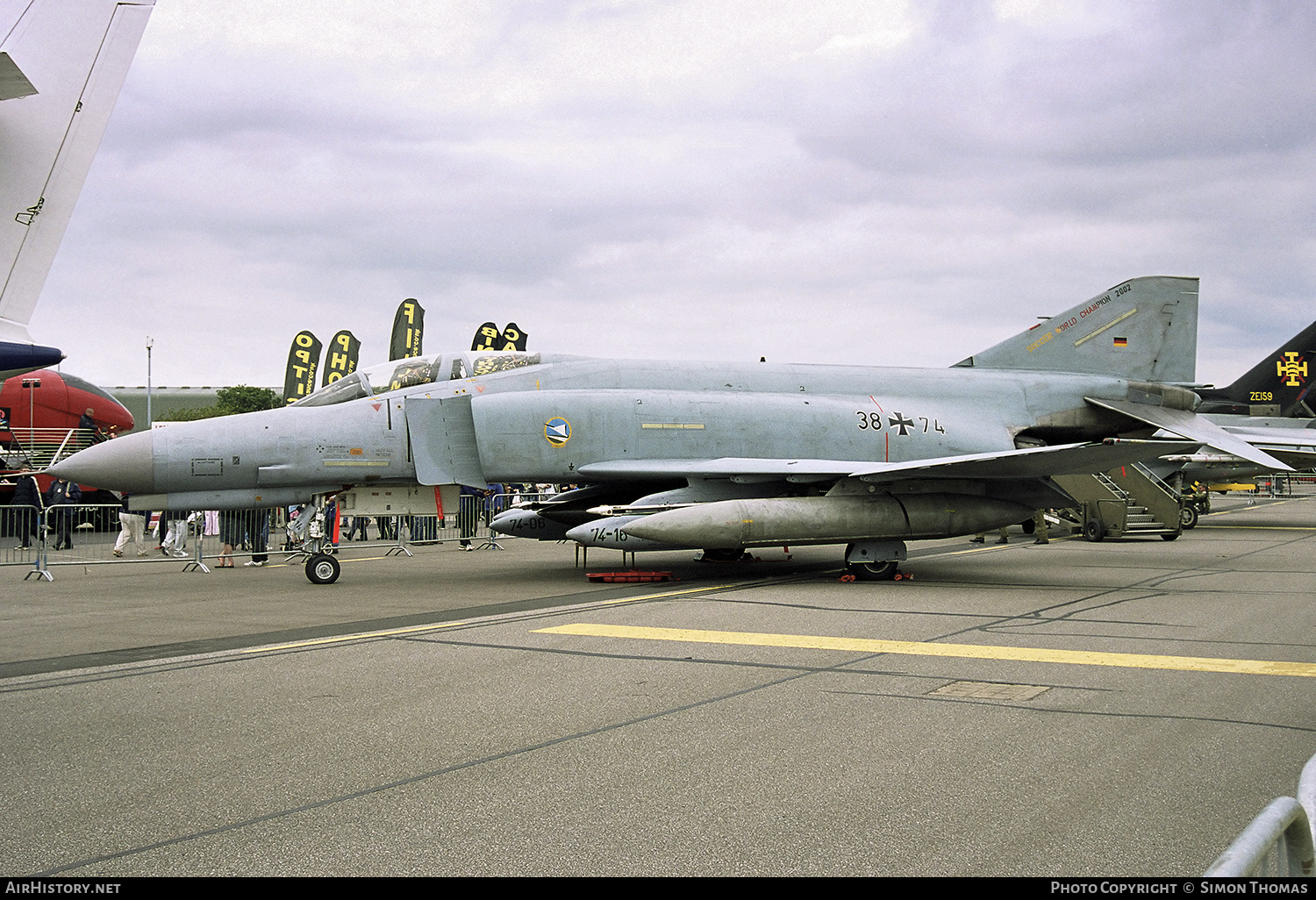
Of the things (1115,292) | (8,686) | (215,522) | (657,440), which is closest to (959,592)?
(657,440)

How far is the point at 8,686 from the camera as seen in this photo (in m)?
6.10

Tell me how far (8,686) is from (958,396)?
39.5ft

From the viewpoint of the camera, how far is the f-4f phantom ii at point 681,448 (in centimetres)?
1104

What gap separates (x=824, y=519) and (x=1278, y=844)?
9.36m

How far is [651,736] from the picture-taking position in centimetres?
473

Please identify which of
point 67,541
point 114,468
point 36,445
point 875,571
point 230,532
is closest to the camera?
point 114,468

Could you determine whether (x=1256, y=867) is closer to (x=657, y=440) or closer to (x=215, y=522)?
(x=657, y=440)

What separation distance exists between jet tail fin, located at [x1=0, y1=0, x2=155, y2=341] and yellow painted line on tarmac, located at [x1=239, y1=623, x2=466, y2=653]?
9.35 feet

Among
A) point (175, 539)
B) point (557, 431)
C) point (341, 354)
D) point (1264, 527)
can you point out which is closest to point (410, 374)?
point (557, 431)

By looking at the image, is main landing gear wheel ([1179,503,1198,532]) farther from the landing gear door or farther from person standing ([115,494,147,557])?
person standing ([115,494,147,557])

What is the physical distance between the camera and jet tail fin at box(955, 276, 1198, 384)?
15.3 metres

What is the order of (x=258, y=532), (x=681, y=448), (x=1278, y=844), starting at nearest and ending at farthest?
(x=1278, y=844), (x=681, y=448), (x=258, y=532)

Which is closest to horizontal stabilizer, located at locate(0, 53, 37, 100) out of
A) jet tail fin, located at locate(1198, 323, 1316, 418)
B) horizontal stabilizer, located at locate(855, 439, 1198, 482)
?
horizontal stabilizer, located at locate(855, 439, 1198, 482)

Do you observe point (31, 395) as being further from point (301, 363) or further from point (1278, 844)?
point (1278, 844)
